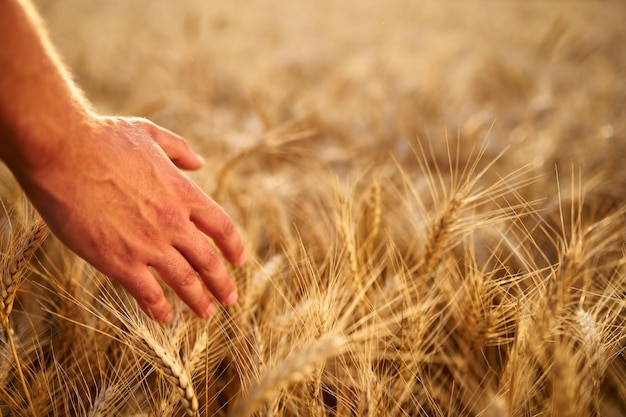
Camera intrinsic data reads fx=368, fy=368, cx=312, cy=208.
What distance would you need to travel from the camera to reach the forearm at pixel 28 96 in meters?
0.52

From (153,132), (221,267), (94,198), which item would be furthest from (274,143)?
(94,198)

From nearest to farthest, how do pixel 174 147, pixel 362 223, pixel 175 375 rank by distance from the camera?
1. pixel 175 375
2. pixel 174 147
3. pixel 362 223

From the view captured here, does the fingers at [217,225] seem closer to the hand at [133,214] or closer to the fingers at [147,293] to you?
the hand at [133,214]

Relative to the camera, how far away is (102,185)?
0.63 meters

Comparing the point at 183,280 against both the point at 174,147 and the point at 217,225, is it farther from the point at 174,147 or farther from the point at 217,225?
the point at 174,147

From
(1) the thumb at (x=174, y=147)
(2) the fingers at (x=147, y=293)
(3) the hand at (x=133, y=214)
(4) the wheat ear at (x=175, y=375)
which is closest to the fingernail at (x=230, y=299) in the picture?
(3) the hand at (x=133, y=214)

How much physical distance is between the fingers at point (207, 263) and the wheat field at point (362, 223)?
0.06 meters

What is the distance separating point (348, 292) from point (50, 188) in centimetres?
60

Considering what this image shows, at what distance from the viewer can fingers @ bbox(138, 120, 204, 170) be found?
0.84 m

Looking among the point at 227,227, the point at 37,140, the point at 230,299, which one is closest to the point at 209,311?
the point at 230,299

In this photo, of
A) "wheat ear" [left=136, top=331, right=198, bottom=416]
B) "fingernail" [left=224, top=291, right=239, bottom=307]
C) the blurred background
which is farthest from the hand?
the blurred background

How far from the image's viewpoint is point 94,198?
24.4 inches

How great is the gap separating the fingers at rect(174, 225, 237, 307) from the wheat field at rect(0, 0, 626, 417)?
0.21ft

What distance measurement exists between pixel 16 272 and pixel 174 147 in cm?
40
